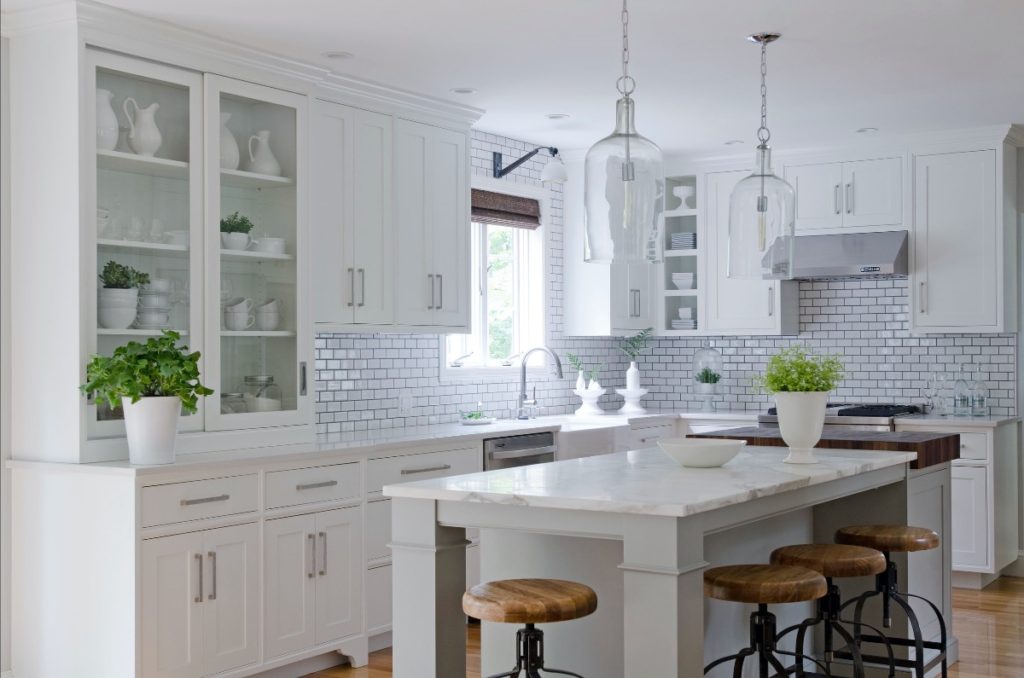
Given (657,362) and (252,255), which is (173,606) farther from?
(657,362)

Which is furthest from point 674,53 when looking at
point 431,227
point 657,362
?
point 657,362

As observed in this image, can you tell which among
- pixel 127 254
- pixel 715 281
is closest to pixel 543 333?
pixel 715 281

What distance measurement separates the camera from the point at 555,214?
Result: 7602 millimetres

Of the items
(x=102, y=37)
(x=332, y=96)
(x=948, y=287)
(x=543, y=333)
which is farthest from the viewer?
(x=543, y=333)

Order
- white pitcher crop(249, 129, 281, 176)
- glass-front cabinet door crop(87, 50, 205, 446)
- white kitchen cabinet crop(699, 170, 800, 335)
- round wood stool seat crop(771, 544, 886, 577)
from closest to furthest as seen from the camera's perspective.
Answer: round wood stool seat crop(771, 544, 886, 577) < glass-front cabinet door crop(87, 50, 205, 446) < white pitcher crop(249, 129, 281, 176) < white kitchen cabinet crop(699, 170, 800, 335)

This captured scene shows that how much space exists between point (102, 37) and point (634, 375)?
4.39m

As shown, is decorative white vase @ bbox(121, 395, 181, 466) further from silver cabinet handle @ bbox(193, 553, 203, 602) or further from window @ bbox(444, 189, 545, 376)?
window @ bbox(444, 189, 545, 376)

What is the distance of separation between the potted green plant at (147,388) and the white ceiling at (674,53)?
1285 millimetres

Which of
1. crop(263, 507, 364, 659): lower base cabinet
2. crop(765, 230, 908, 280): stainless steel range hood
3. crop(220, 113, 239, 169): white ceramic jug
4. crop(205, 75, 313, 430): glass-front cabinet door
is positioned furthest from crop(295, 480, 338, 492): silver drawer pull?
crop(765, 230, 908, 280): stainless steel range hood

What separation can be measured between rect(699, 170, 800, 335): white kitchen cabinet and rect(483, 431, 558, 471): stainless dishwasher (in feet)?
6.55

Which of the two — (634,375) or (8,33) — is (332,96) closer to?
(8,33)

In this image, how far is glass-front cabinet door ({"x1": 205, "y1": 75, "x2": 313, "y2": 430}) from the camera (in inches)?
188

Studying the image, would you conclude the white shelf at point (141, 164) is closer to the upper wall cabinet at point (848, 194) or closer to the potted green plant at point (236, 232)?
the potted green plant at point (236, 232)

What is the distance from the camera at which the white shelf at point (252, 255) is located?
191 inches
